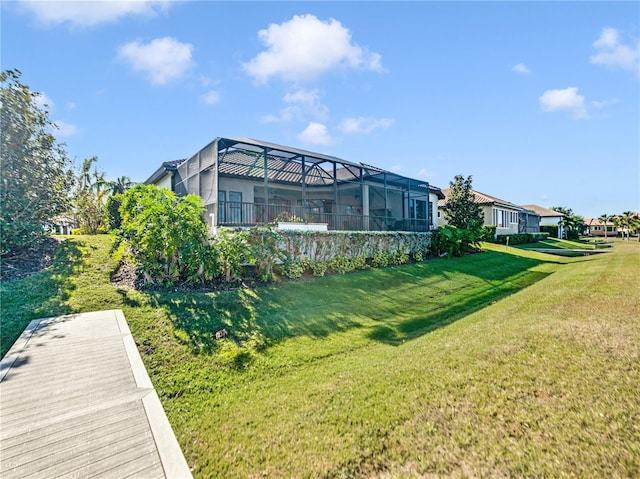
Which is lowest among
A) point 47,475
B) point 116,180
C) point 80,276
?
point 47,475

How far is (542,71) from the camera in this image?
1040 centimetres

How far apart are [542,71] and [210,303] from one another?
12.9 meters

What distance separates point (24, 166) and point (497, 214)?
111 feet

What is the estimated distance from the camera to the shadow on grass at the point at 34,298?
215 inches

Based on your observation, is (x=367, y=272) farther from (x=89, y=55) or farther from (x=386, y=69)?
(x=89, y=55)

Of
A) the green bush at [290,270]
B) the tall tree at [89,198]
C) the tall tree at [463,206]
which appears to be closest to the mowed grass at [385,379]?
the green bush at [290,270]

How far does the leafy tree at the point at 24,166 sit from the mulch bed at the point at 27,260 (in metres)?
0.27

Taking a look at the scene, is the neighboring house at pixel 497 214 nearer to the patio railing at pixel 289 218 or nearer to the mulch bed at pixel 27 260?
the patio railing at pixel 289 218

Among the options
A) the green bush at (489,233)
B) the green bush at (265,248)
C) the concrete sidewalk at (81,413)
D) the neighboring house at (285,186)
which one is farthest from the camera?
the green bush at (489,233)

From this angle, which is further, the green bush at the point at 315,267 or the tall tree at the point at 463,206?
the tall tree at the point at 463,206

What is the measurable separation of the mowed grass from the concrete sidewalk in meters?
0.24

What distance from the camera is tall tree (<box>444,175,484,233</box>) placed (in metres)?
20.3

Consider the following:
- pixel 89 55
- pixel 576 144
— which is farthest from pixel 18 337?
pixel 576 144

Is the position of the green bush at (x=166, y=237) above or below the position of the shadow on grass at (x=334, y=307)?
above
